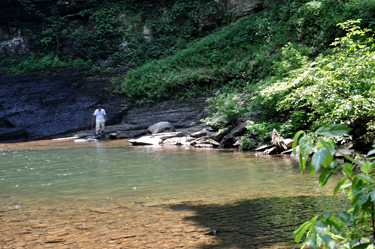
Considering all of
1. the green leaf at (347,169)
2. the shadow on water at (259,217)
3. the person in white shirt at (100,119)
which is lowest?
the shadow on water at (259,217)

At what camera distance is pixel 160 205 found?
4805 millimetres

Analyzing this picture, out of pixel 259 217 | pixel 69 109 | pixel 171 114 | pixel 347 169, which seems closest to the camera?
pixel 347 169

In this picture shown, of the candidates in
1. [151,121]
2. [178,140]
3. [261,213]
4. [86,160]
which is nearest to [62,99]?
[151,121]

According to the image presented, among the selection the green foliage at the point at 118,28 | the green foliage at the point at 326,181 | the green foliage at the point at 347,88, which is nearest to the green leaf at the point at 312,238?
the green foliage at the point at 326,181

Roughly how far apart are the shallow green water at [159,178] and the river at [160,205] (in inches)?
0.8

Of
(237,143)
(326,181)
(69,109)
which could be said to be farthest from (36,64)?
(326,181)

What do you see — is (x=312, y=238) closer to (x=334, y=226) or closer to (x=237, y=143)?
(x=334, y=226)

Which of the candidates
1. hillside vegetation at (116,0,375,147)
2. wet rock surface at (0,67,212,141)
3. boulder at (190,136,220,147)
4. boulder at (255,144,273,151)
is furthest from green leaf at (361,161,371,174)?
wet rock surface at (0,67,212,141)

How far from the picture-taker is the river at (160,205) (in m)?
3.49

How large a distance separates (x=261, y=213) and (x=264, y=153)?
6.27 m

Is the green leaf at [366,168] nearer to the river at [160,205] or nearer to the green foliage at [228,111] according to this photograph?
the river at [160,205]

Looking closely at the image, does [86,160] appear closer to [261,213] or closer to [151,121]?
[261,213]

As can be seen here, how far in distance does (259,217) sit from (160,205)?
1.58 m

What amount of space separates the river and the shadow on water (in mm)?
11
